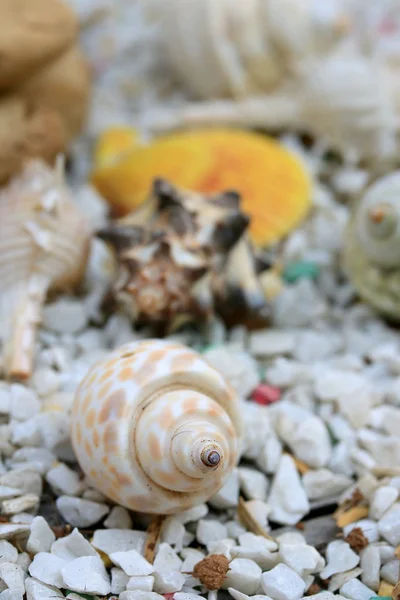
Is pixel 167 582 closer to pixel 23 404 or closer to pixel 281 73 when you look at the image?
pixel 23 404

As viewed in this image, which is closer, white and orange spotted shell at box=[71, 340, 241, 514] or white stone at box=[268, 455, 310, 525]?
white and orange spotted shell at box=[71, 340, 241, 514]

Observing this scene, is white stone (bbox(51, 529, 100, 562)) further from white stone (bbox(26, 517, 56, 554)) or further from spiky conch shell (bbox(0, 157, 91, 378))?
spiky conch shell (bbox(0, 157, 91, 378))

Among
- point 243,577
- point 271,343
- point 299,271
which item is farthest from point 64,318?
point 243,577

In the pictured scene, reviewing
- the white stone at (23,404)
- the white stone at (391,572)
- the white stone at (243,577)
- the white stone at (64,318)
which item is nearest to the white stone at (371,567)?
the white stone at (391,572)

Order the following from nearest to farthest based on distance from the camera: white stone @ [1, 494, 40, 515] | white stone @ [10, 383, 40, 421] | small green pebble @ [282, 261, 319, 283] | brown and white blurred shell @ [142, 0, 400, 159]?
white stone @ [1, 494, 40, 515] < white stone @ [10, 383, 40, 421] < small green pebble @ [282, 261, 319, 283] < brown and white blurred shell @ [142, 0, 400, 159]

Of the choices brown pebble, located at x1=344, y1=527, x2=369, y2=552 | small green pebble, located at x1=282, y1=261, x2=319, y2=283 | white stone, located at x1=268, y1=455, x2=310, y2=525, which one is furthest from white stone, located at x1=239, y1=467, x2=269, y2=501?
small green pebble, located at x1=282, y1=261, x2=319, y2=283

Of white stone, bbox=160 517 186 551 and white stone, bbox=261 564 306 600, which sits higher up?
white stone, bbox=160 517 186 551
